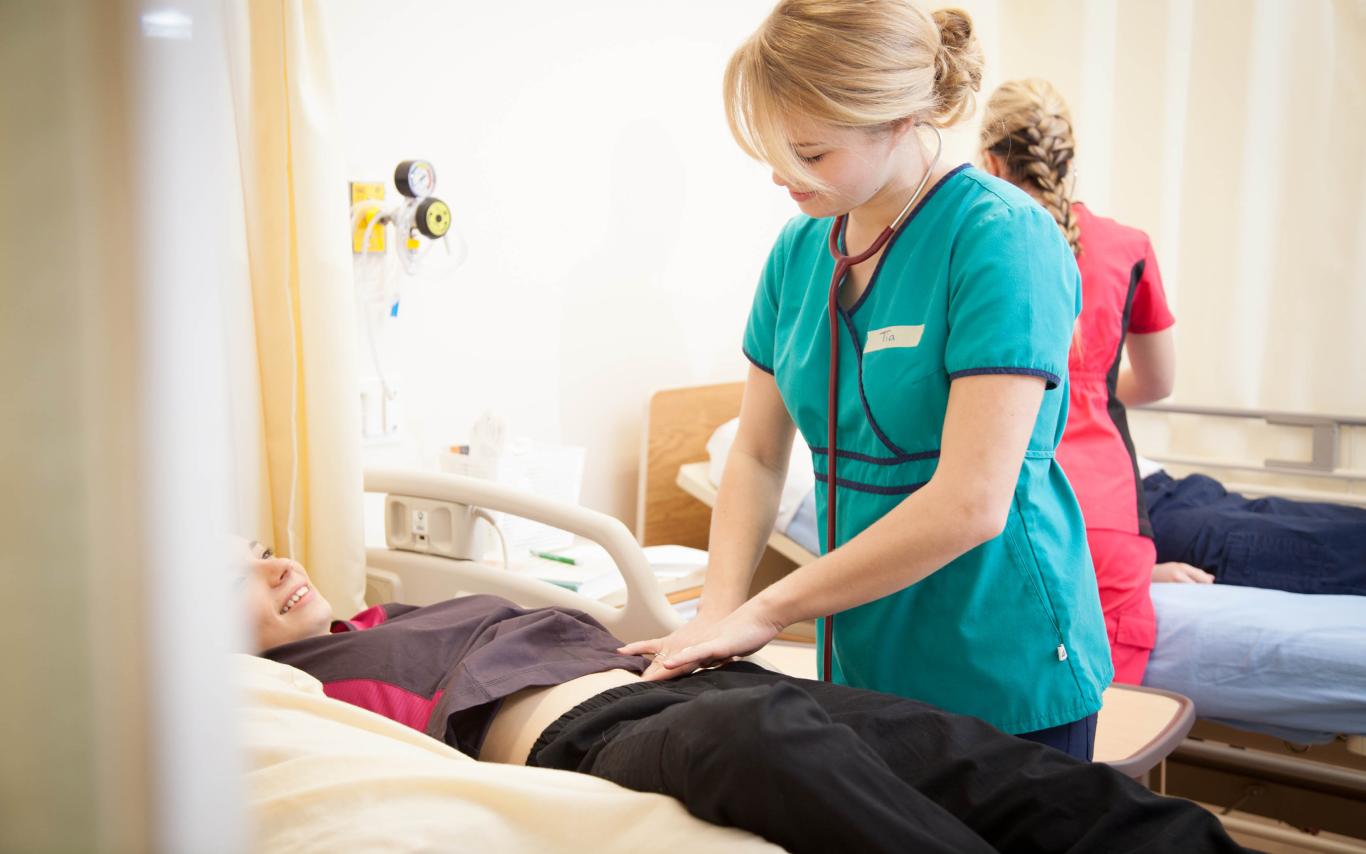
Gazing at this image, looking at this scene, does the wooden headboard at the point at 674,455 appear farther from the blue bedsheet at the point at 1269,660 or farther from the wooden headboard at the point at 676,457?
the blue bedsheet at the point at 1269,660

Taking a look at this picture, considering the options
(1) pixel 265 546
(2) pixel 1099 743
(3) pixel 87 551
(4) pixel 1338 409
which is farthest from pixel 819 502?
(4) pixel 1338 409

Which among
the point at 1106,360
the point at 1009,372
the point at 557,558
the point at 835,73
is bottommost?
the point at 557,558

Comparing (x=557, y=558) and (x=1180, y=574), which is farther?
(x=1180, y=574)

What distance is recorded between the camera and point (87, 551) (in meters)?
0.36

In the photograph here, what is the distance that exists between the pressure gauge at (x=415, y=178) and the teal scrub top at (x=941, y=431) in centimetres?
134

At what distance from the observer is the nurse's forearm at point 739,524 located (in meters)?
1.66

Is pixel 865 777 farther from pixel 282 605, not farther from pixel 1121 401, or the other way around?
pixel 1121 401

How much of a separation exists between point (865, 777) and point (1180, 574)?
6.92 feet

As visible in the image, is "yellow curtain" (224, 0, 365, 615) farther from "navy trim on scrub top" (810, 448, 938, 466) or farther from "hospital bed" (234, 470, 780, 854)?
"navy trim on scrub top" (810, 448, 938, 466)

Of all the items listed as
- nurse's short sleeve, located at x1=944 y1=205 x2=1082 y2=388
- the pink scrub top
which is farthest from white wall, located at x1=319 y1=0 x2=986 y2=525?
nurse's short sleeve, located at x1=944 y1=205 x2=1082 y2=388

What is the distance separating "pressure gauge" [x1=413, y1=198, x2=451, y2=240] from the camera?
2.64m

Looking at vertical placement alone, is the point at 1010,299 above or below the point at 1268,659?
above

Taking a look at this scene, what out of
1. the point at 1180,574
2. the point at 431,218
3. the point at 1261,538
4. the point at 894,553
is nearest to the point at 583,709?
the point at 894,553

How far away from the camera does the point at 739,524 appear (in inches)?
66.9
